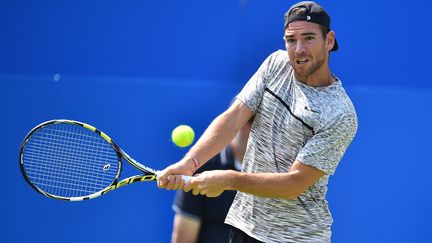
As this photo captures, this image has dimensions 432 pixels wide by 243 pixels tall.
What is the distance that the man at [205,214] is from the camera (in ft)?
11.7

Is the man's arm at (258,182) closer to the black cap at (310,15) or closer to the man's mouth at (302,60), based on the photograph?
the man's mouth at (302,60)

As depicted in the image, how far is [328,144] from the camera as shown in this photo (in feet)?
10.5

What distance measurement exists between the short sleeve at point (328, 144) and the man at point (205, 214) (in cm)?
43

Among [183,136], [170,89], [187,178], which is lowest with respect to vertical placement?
[187,178]

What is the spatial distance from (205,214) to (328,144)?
0.73 m

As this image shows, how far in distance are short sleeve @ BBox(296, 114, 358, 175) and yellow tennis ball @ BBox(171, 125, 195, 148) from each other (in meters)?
1.39

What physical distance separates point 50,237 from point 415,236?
7.01 ft

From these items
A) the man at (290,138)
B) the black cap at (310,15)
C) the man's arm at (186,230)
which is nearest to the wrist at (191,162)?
the man at (290,138)

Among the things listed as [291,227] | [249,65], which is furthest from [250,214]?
[249,65]

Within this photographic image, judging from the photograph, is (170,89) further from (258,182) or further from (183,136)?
(258,182)

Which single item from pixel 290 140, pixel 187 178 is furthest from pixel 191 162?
pixel 290 140

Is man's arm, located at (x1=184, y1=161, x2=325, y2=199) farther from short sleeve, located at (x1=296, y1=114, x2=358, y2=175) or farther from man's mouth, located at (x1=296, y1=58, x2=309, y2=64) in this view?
man's mouth, located at (x1=296, y1=58, x2=309, y2=64)

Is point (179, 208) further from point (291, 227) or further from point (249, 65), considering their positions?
point (249, 65)

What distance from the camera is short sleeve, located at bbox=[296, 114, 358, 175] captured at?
315cm
